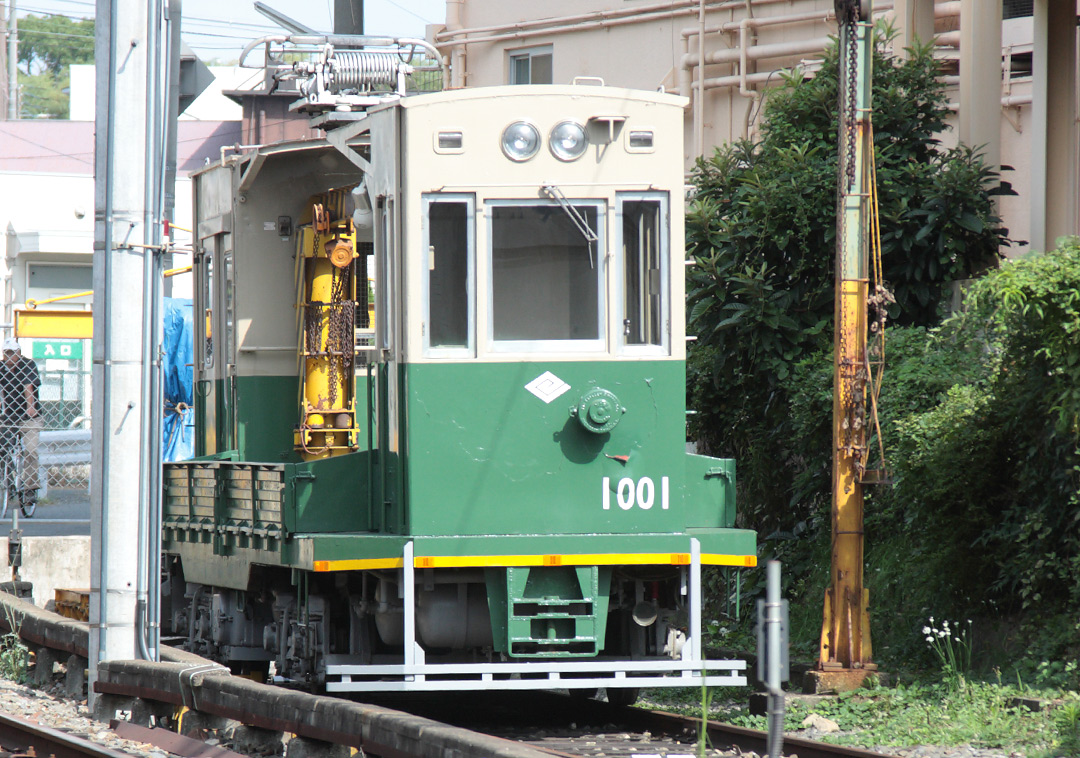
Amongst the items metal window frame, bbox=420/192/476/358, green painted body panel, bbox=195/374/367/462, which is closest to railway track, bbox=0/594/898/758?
green painted body panel, bbox=195/374/367/462

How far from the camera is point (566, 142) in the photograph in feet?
29.7

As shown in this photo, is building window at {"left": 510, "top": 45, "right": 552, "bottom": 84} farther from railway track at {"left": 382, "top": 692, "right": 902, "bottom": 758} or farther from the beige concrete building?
railway track at {"left": 382, "top": 692, "right": 902, "bottom": 758}

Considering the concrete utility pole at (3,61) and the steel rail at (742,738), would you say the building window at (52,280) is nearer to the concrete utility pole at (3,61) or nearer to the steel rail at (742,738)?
the concrete utility pole at (3,61)

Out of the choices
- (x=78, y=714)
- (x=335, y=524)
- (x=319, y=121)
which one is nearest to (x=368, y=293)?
(x=319, y=121)

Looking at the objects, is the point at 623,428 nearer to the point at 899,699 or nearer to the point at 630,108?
the point at 630,108

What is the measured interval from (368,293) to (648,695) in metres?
3.68

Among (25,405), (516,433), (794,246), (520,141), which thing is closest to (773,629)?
(516,433)

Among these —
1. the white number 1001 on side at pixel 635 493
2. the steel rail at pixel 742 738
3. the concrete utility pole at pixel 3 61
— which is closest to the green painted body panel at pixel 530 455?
the white number 1001 on side at pixel 635 493

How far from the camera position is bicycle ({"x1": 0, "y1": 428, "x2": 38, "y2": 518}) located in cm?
1559

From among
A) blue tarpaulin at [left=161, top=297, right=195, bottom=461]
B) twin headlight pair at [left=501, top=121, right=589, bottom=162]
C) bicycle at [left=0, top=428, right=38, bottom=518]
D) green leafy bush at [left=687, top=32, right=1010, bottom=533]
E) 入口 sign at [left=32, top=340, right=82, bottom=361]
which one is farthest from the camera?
入口 sign at [left=32, top=340, right=82, bottom=361]

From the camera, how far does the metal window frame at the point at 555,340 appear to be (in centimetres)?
894

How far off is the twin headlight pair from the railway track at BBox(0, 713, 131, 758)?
4.06 metres

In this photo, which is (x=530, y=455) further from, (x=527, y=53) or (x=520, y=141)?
(x=527, y=53)

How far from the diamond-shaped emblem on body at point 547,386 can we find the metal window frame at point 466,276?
1.33 ft
